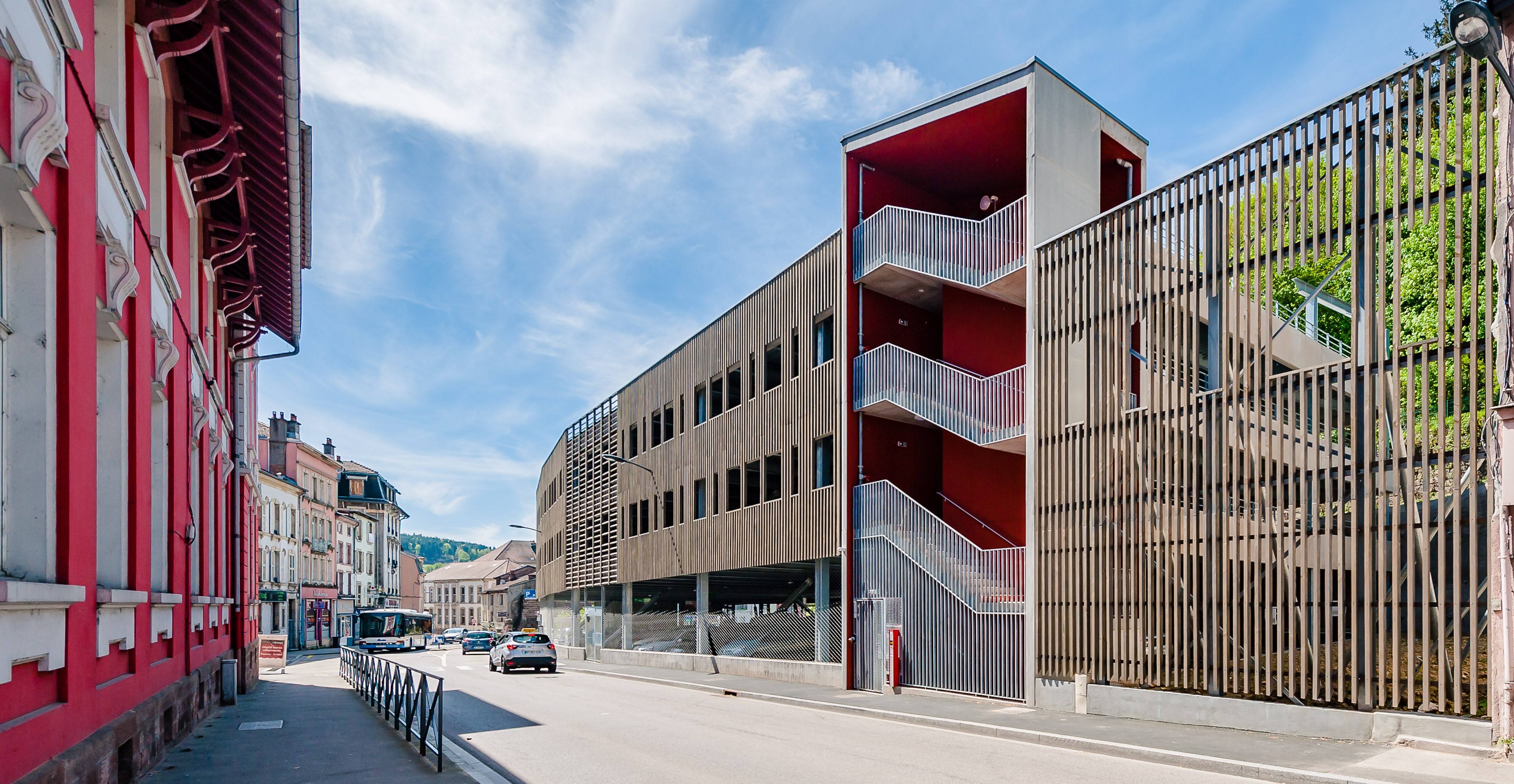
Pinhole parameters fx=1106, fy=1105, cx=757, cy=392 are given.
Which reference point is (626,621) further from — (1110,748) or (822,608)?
(1110,748)

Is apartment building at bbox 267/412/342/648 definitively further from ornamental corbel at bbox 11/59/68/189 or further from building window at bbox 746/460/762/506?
ornamental corbel at bbox 11/59/68/189

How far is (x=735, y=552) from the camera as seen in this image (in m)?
29.8

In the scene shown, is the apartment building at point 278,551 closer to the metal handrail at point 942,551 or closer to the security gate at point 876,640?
the security gate at point 876,640

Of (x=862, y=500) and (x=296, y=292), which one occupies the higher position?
(x=296, y=292)

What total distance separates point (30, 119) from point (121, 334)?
12.2 ft

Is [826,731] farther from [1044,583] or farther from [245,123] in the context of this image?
[245,123]

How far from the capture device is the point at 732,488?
100 feet

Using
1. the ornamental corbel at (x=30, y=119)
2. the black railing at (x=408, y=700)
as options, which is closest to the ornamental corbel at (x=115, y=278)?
the ornamental corbel at (x=30, y=119)

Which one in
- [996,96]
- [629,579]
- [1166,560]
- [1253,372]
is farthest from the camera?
[629,579]

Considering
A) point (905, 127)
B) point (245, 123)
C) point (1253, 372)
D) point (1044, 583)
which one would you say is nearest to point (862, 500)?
point (1044, 583)

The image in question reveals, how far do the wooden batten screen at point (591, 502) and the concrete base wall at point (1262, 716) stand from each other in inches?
970

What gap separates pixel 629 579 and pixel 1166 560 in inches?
1005

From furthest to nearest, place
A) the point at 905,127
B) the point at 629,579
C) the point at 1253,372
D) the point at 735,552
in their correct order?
1. the point at 629,579
2. the point at 735,552
3. the point at 905,127
4. the point at 1253,372

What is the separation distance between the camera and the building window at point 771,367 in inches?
1116
